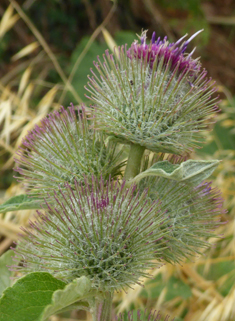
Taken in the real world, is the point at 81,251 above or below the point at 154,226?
below

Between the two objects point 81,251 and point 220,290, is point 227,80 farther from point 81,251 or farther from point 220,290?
point 81,251

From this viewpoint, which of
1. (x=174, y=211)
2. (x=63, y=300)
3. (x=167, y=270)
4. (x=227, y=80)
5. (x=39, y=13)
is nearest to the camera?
(x=63, y=300)

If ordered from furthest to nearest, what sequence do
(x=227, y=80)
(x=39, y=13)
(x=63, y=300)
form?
(x=227, y=80) → (x=39, y=13) → (x=63, y=300)

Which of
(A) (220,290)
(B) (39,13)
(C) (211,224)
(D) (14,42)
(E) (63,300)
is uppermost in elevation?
(B) (39,13)

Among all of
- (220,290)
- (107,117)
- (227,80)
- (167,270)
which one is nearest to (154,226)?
(107,117)

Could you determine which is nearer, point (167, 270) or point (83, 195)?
point (83, 195)

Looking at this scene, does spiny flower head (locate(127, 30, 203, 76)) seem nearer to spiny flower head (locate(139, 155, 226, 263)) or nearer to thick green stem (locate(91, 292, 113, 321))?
spiny flower head (locate(139, 155, 226, 263))

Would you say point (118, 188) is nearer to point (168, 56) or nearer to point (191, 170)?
point (191, 170)

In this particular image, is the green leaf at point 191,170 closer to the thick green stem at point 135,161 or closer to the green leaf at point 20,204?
the thick green stem at point 135,161
